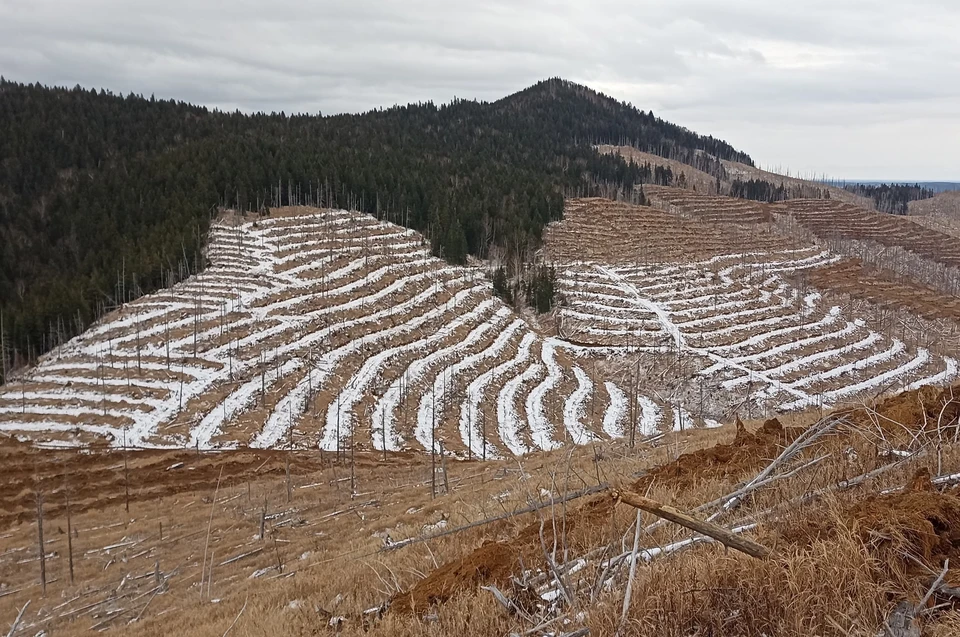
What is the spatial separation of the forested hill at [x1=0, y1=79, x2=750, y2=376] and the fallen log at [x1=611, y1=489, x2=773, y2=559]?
58.5m

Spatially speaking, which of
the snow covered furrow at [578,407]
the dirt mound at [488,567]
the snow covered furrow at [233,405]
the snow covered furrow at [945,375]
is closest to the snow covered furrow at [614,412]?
the snow covered furrow at [578,407]

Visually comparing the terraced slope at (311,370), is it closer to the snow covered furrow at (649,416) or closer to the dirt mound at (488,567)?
the snow covered furrow at (649,416)

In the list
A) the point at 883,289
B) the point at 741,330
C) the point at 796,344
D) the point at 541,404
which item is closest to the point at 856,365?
the point at 796,344

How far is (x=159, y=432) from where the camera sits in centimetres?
3531

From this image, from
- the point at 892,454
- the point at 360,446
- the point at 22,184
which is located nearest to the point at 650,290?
the point at 360,446

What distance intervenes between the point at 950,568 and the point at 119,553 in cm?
2502

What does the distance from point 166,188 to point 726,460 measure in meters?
86.1

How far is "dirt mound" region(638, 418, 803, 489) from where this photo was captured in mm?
6988

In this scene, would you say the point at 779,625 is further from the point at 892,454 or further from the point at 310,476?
the point at 310,476

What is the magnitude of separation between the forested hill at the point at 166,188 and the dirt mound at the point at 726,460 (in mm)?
56368

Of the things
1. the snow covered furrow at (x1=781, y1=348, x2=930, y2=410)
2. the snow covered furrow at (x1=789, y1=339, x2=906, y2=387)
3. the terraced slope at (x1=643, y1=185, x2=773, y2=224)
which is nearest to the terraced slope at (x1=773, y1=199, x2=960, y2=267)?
the terraced slope at (x1=643, y1=185, x2=773, y2=224)

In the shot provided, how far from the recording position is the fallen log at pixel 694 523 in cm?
332

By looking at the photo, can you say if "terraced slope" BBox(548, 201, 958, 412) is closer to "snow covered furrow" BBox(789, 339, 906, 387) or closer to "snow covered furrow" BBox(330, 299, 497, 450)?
"snow covered furrow" BBox(789, 339, 906, 387)

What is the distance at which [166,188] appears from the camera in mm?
77562
